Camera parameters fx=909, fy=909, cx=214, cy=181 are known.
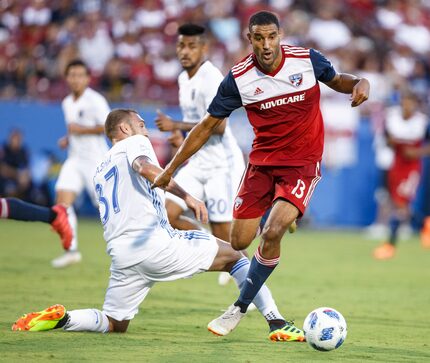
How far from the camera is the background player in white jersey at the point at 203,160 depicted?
1018 centimetres

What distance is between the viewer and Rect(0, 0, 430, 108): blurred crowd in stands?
21047 millimetres

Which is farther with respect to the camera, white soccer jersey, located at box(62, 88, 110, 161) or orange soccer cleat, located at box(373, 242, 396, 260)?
orange soccer cleat, located at box(373, 242, 396, 260)

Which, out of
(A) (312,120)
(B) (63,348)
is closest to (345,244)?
(A) (312,120)

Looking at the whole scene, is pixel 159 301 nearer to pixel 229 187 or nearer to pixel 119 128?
pixel 229 187

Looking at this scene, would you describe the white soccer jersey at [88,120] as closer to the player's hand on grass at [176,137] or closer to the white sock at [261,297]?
the player's hand on grass at [176,137]

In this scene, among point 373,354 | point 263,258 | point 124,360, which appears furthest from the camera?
point 263,258

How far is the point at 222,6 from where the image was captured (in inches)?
866

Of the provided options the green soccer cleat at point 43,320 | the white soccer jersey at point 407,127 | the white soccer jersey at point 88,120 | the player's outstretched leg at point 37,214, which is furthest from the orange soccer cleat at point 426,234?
the green soccer cleat at point 43,320

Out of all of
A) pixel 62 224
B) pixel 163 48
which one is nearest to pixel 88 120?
pixel 62 224

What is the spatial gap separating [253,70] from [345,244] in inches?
406

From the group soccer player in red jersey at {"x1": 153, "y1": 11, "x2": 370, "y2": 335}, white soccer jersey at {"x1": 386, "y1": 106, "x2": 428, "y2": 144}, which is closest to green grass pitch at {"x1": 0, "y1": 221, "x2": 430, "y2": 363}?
soccer player in red jersey at {"x1": 153, "y1": 11, "x2": 370, "y2": 335}

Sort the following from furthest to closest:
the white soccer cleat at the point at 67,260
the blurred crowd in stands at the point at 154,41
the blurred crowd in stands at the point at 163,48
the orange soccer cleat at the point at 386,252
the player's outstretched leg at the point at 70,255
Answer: the blurred crowd in stands at the point at 154,41 < the blurred crowd in stands at the point at 163,48 < the orange soccer cleat at the point at 386,252 < the white soccer cleat at the point at 67,260 < the player's outstretched leg at the point at 70,255

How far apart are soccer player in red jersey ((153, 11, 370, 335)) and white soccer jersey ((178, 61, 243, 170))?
2.38 m

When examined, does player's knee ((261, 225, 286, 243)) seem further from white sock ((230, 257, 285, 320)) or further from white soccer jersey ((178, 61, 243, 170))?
white soccer jersey ((178, 61, 243, 170))
